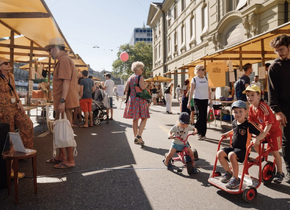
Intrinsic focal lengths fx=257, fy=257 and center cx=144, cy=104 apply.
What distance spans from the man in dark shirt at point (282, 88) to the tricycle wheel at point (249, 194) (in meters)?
0.92

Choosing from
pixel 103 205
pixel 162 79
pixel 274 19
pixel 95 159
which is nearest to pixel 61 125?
pixel 95 159

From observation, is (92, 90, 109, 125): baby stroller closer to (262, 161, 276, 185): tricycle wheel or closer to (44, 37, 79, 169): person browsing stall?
(44, 37, 79, 169): person browsing stall

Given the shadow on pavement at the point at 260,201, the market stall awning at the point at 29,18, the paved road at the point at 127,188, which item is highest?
the market stall awning at the point at 29,18

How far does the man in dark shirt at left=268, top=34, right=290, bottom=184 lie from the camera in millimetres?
3467

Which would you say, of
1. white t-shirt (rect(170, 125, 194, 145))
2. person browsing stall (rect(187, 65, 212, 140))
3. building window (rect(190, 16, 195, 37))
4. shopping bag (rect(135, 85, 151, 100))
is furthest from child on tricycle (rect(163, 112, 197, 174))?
building window (rect(190, 16, 195, 37))

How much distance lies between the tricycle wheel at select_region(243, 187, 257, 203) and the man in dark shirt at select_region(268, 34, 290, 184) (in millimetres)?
917

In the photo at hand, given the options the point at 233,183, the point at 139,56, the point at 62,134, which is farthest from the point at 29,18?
the point at 139,56

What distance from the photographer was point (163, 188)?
3307 millimetres

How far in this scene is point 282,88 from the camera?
3.57 meters

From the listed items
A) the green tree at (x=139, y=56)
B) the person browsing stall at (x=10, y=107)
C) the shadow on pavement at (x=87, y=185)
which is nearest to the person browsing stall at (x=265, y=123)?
the shadow on pavement at (x=87, y=185)

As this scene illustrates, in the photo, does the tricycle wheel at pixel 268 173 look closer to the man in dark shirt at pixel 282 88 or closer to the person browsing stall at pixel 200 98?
the man in dark shirt at pixel 282 88

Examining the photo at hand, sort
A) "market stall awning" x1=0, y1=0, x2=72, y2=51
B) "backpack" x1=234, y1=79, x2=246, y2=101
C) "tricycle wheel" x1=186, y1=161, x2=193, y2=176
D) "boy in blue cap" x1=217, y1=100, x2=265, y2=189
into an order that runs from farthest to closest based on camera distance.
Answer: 1. "backpack" x1=234, y1=79, x2=246, y2=101
2. "market stall awning" x1=0, y1=0, x2=72, y2=51
3. "tricycle wheel" x1=186, y1=161, x2=193, y2=176
4. "boy in blue cap" x1=217, y1=100, x2=265, y2=189

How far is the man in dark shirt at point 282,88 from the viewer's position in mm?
3467

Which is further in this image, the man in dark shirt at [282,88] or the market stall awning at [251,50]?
the market stall awning at [251,50]
